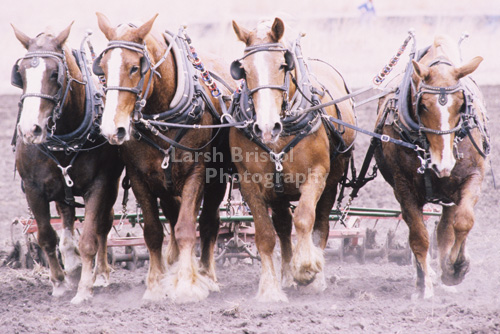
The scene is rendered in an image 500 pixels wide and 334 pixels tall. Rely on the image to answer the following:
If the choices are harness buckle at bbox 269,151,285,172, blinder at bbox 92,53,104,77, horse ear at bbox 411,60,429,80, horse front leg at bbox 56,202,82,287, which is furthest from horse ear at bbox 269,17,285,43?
A: horse front leg at bbox 56,202,82,287

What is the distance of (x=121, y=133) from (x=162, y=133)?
65 cm

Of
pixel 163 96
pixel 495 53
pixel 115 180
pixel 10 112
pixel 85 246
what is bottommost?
pixel 85 246

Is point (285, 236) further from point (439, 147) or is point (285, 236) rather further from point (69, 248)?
point (69, 248)

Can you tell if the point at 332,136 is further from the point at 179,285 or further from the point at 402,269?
the point at 402,269

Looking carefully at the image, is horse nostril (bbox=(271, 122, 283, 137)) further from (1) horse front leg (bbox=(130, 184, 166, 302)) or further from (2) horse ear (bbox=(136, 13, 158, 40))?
(1) horse front leg (bbox=(130, 184, 166, 302))

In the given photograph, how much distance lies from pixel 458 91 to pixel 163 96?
7.04 feet

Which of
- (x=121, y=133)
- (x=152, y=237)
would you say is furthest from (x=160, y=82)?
(x=152, y=237)

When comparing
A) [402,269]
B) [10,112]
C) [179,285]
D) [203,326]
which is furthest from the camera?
[10,112]

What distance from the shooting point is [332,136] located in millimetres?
5891

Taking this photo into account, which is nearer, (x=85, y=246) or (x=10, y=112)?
(x=85, y=246)

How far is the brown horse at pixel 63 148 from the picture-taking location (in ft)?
17.6

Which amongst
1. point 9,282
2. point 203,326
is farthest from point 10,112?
point 203,326

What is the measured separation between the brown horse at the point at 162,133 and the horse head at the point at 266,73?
64 cm

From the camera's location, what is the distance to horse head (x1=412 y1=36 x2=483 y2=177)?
5.16 m
